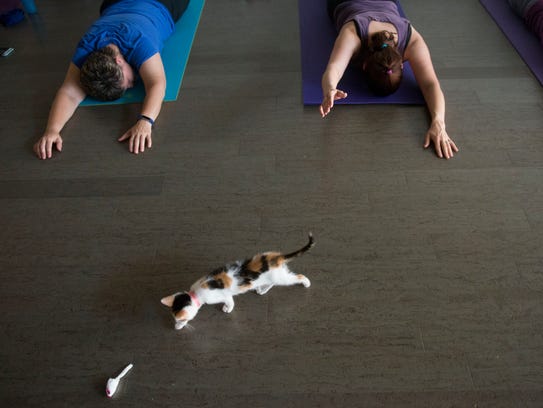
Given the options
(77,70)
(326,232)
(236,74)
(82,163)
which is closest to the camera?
(326,232)

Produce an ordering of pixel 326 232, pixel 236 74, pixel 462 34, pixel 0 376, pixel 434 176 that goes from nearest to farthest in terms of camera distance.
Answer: pixel 0 376, pixel 326 232, pixel 434 176, pixel 236 74, pixel 462 34

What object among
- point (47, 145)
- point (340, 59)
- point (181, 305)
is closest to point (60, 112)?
point (47, 145)

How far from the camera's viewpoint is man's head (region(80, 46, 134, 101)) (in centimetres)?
165

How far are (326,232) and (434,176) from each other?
51 centimetres

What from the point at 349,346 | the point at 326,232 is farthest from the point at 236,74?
the point at 349,346

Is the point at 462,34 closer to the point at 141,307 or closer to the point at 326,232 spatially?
the point at 326,232

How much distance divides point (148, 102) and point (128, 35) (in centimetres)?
39

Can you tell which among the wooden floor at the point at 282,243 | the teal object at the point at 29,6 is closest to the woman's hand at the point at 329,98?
the wooden floor at the point at 282,243

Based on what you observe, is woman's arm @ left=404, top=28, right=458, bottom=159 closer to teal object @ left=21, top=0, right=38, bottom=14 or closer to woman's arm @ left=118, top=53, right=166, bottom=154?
woman's arm @ left=118, top=53, right=166, bottom=154

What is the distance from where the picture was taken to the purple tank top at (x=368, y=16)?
1.75 meters

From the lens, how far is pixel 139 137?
160 cm

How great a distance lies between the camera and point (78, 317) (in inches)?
45.6

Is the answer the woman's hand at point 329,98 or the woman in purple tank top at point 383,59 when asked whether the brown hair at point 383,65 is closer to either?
the woman in purple tank top at point 383,59

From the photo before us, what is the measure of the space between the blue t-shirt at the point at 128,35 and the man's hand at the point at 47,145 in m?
0.40
